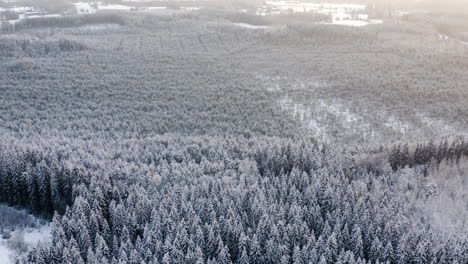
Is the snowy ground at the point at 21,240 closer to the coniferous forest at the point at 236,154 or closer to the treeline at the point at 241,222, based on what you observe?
the coniferous forest at the point at 236,154

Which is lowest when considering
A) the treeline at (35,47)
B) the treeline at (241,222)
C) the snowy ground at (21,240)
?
the snowy ground at (21,240)

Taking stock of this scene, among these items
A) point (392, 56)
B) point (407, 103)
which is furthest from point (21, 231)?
A: point (392, 56)

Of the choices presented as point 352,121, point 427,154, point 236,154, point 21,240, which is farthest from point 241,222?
point 352,121

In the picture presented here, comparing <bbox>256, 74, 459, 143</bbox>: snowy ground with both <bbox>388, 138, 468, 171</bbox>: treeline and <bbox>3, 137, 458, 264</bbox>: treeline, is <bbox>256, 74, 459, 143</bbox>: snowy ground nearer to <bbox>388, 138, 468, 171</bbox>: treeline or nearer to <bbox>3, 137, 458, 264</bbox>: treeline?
<bbox>388, 138, 468, 171</bbox>: treeline

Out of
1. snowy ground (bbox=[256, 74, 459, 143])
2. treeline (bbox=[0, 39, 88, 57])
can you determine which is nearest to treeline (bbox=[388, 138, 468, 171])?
snowy ground (bbox=[256, 74, 459, 143])

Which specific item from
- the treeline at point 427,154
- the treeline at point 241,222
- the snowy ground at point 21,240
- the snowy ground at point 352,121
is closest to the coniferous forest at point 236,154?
the treeline at point 241,222
